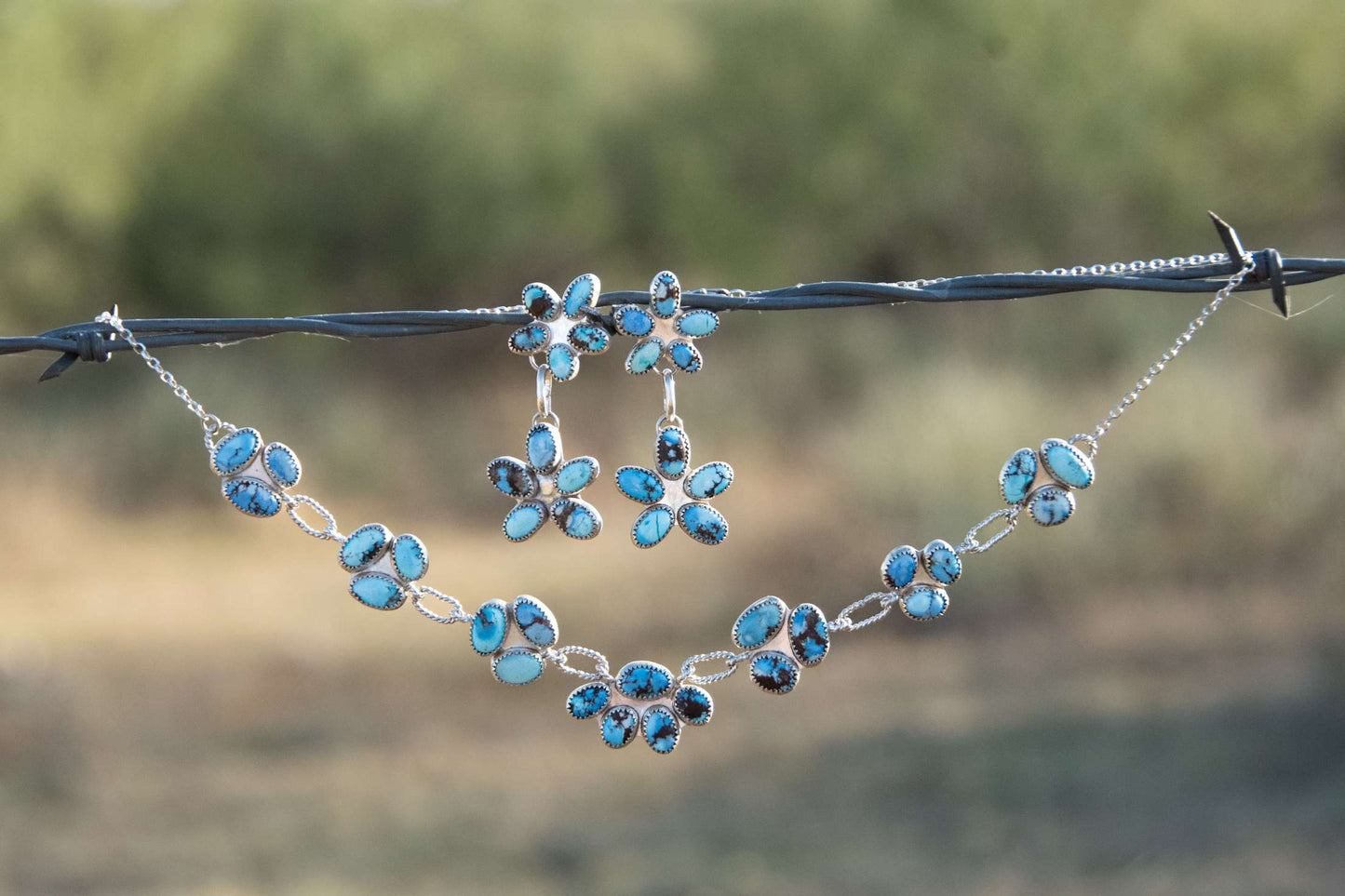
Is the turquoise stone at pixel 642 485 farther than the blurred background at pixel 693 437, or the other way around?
the blurred background at pixel 693 437

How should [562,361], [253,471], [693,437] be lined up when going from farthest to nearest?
[693,437] → [253,471] → [562,361]

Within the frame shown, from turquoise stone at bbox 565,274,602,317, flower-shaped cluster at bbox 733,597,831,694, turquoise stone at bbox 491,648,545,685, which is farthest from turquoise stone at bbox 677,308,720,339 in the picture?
turquoise stone at bbox 491,648,545,685

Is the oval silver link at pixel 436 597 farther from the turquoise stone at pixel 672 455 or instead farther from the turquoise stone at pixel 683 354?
the turquoise stone at pixel 683 354

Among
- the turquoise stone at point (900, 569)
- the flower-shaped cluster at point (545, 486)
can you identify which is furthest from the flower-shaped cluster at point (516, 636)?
the turquoise stone at point (900, 569)

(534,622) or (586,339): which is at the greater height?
(586,339)

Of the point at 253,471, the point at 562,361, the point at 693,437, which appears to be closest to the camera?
the point at 562,361

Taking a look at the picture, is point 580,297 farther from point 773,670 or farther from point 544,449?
point 773,670

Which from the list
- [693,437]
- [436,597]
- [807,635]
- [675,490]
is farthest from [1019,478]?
[693,437]
